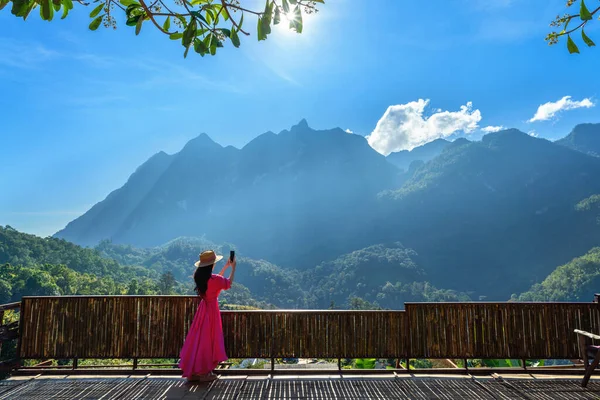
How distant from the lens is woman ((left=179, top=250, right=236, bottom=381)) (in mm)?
3900

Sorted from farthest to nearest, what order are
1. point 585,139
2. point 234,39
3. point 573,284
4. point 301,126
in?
point 301,126 → point 585,139 → point 573,284 → point 234,39

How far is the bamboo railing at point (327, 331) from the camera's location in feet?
14.2

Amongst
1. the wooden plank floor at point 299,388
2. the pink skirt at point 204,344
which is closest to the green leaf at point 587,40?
the wooden plank floor at point 299,388

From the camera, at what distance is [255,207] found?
14875 cm

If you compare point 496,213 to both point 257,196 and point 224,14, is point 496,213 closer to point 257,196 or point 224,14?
point 257,196

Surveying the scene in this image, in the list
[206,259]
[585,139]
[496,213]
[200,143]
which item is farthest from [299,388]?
[200,143]

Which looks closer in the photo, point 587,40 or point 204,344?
point 587,40

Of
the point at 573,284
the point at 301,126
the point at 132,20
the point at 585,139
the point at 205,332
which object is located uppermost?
the point at 301,126

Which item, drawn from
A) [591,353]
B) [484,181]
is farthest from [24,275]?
[484,181]

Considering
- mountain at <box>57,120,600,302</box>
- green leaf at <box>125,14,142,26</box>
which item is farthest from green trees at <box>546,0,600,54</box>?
mountain at <box>57,120,600,302</box>

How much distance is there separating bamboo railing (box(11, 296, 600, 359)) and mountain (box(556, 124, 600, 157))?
6223 inches

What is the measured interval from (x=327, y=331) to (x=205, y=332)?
138 centimetres

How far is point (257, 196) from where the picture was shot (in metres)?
152

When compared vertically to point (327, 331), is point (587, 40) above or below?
above
